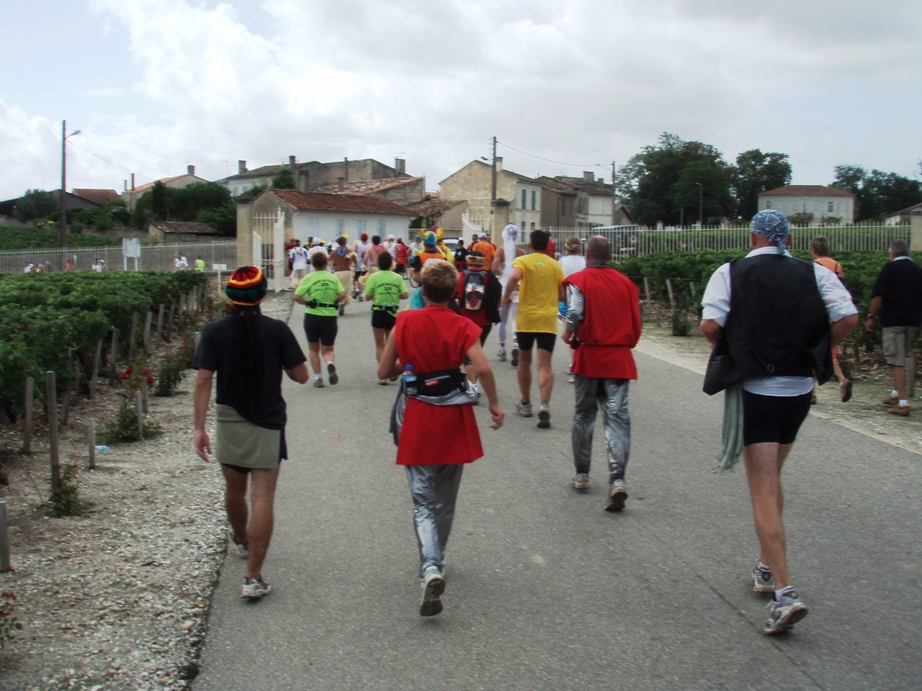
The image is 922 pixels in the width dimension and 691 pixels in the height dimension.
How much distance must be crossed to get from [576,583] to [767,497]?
1173 mm

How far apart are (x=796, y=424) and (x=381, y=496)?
331 cm

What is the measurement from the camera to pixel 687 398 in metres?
11.1

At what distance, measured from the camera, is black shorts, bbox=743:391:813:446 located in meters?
4.45

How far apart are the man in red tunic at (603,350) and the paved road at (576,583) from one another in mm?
508

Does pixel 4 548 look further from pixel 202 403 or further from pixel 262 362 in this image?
pixel 262 362

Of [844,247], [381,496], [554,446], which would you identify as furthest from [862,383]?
[844,247]

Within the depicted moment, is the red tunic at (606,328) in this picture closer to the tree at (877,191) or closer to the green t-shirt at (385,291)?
the green t-shirt at (385,291)

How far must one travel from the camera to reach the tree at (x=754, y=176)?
99.0 m

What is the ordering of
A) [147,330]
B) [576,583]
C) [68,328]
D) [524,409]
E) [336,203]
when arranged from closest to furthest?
[576,583] → [68,328] → [524,409] → [147,330] → [336,203]

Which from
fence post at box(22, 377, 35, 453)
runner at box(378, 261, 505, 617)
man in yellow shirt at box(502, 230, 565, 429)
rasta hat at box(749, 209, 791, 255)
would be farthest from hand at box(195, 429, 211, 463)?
man in yellow shirt at box(502, 230, 565, 429)

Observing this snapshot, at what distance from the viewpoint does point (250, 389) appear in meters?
4.69

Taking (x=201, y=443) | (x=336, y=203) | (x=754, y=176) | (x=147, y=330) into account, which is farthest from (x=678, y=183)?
(x=201, y=443)

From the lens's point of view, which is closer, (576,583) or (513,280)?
(576,583)

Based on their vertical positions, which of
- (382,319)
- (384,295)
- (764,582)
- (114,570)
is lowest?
(114,570)
